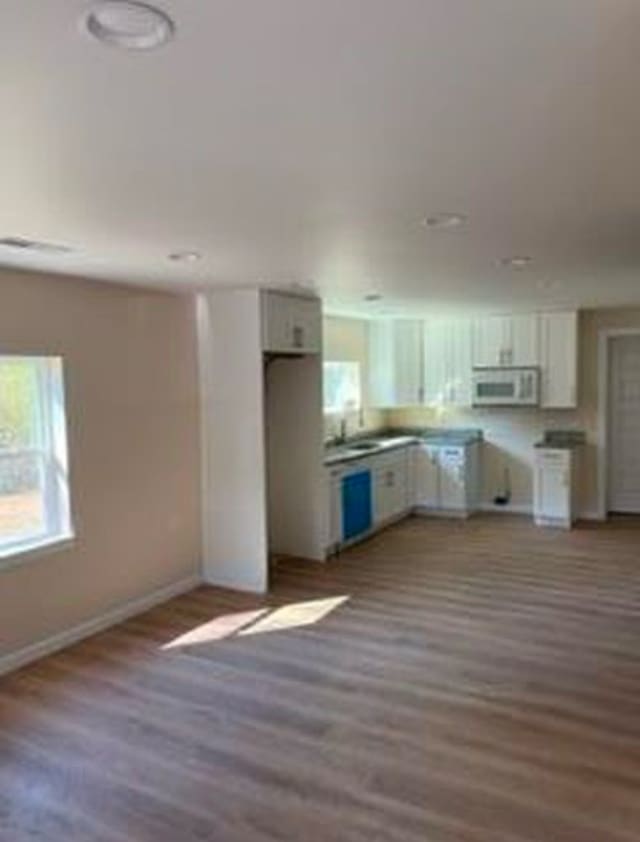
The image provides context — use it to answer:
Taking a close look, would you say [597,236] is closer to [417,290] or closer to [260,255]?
[260,255]

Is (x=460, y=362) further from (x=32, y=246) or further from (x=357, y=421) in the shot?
(x=32, y=246)

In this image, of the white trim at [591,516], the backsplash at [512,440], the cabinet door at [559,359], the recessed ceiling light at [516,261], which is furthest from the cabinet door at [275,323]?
the white trim at [591,516]

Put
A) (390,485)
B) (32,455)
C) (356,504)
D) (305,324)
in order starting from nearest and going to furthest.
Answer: (32,455), (305,324), (356,504), (390,485)

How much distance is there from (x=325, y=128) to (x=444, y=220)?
123 centimetres

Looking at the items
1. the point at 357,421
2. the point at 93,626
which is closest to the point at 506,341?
the point at 357,421

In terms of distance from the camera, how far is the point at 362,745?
321 cm

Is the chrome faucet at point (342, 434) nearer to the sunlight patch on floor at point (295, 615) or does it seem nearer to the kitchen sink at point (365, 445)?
the kitchen sink at point (365, 445)

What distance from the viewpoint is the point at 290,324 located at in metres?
5.69

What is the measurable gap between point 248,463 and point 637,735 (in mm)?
3179

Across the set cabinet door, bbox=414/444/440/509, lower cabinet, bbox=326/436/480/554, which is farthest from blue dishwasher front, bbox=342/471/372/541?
cabinet door, bbox=414/444/440/509

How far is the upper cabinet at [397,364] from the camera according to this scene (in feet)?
27.1

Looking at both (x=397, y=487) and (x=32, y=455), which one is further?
(x=397, y=487)

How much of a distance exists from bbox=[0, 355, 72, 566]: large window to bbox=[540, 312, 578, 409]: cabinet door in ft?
17.0

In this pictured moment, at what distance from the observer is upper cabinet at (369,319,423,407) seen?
8250 millimetres
